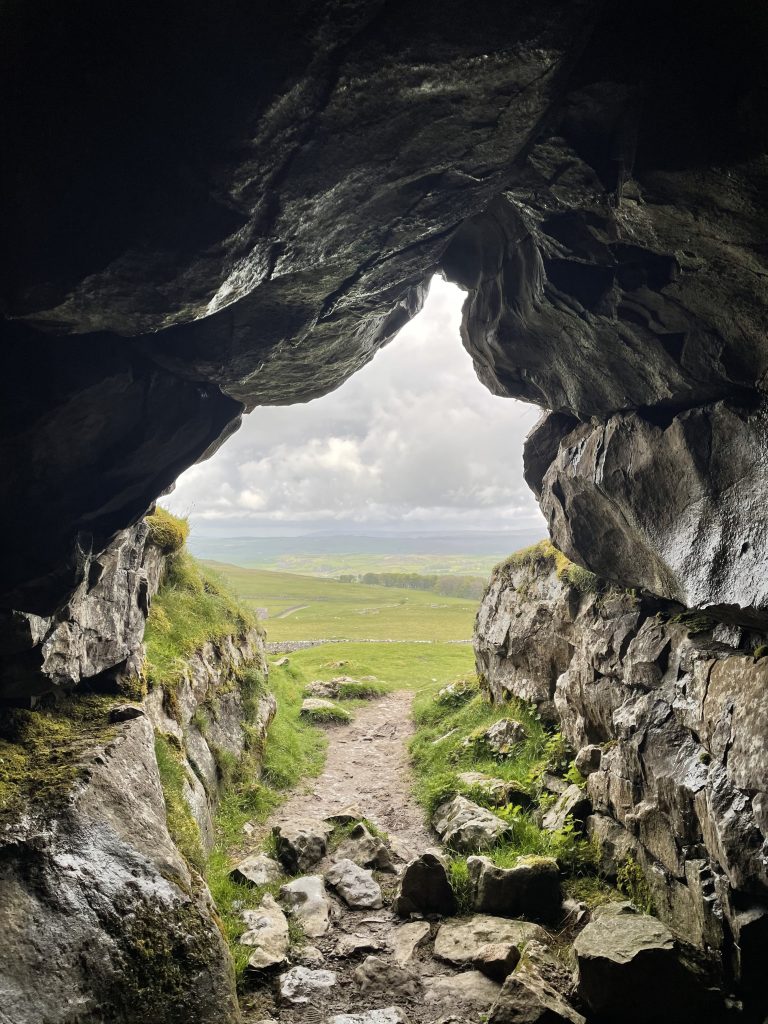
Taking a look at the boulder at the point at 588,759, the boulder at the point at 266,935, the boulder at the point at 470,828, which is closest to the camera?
the boulder at the point at 266,935

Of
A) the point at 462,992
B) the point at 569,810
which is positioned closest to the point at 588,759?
the point at 569,810

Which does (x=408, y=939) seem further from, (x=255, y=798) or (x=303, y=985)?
Answer: (x=255, y=798)

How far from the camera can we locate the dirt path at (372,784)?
54.2 ft

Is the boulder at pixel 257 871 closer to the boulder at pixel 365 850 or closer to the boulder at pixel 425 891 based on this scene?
the boulder at pixel 365 850

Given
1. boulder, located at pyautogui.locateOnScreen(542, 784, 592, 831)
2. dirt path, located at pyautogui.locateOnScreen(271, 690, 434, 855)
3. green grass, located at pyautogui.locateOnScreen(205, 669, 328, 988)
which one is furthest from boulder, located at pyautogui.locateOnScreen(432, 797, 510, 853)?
green grass, located at pyautogui.locateOnScreen(205, 669, 328, 988)

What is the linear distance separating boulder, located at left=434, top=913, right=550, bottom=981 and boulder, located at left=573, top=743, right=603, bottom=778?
5.62 meters

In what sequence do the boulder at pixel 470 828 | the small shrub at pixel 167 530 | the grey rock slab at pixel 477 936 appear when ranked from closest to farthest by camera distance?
1. the grey rock slab at pixel 477 936
2. the boulder at pixel 470 828
3. the small shrub at pixel 167 530

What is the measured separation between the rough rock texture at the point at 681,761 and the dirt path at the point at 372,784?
5.95 metres

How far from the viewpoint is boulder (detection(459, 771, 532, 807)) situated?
52.4 feet

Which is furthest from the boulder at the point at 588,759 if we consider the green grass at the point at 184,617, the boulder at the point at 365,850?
the green grass at the point at 184,617

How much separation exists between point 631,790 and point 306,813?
10.2m

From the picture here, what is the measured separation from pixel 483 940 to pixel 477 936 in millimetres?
180

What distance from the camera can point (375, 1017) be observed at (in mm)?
8492

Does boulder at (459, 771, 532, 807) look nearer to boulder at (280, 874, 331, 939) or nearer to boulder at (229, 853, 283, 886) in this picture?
boulder at (280, 874, 331, 939)
